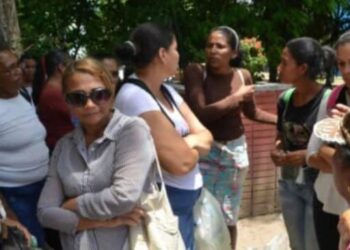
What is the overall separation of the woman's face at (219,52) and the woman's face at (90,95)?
6.17ft

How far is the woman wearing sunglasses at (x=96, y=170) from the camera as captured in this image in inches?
101

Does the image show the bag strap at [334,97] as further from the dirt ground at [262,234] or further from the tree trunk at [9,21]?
the tree trunk at [9,21]

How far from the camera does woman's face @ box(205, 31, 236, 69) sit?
444 centimetres

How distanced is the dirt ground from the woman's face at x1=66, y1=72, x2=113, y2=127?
275 centimetres

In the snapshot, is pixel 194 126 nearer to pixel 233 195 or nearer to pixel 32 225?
pixel 32 225

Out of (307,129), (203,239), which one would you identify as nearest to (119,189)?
(203,239)

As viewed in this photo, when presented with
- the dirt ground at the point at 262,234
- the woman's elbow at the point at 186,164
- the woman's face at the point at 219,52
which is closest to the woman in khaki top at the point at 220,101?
the woman's face at the point at 219,52

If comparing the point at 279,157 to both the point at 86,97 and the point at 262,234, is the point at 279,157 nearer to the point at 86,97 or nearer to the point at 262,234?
the point at 86,97

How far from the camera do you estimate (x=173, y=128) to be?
2865mm

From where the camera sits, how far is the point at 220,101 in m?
4.32

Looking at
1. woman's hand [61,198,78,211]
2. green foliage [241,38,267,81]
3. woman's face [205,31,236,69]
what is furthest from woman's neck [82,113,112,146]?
green foliage [241,38,267,81]

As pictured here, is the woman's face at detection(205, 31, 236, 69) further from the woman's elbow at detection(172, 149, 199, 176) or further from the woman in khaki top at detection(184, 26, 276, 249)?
the woman's elbow at detection(172, 149, 199, 176)

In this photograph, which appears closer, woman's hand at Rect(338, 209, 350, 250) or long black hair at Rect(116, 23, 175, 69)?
woman's hand at Rect(338, 209, 350, 250)

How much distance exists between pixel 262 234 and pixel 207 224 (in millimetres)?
2345
